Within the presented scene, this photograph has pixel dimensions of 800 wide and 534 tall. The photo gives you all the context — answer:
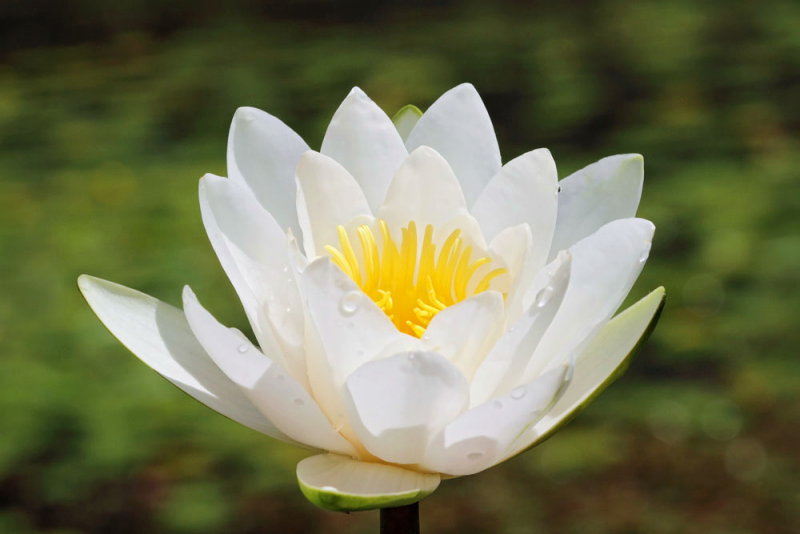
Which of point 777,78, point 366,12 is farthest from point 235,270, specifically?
point 366,12

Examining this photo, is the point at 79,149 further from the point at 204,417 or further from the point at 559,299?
the point at 559,299

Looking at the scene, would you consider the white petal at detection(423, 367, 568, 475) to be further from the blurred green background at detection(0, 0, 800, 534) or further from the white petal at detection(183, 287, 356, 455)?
the blurred green background at detection(0, 0, 800, 534)

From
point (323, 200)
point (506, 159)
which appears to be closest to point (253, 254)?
point (323, 200)

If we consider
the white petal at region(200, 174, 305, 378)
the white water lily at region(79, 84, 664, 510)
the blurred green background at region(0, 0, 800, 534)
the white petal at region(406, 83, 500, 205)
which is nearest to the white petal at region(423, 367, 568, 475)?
the white water lily at region(79, 84, 664, 510)

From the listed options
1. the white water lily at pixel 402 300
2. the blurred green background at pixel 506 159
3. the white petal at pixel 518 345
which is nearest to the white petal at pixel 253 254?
the white water lily at pixel 402 300

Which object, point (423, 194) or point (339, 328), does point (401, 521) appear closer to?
point (339, 328)

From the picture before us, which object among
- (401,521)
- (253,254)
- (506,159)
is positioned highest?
(253,254)
